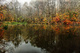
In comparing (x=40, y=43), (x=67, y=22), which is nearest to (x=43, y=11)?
(x=67, y=22)

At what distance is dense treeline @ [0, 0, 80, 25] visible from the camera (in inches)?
2062

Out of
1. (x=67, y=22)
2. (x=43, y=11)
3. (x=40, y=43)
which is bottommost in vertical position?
(x=67, y=22)

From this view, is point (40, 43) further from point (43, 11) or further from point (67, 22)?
point (43, 11)

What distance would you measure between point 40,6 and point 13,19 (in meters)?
28.9

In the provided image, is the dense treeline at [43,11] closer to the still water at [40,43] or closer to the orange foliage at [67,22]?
the orange foliage at [67,22]

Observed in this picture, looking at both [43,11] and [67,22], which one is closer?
[67,22]

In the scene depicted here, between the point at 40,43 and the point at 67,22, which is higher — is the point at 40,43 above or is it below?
above

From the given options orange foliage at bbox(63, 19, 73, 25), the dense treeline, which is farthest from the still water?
the dense treeline

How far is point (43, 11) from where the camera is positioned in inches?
2889

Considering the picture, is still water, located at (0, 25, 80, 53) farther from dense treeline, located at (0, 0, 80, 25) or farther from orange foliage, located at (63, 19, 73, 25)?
dense treeline, located at (0, 0, 80, 25)

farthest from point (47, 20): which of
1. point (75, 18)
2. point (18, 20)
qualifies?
point (18, 20)

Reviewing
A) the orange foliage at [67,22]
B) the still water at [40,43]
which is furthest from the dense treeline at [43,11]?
the still water at [40,43]

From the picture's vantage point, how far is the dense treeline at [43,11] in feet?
172

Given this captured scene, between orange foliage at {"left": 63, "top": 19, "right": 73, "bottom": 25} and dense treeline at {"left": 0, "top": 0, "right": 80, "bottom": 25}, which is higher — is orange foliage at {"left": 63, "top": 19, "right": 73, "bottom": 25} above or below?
below
